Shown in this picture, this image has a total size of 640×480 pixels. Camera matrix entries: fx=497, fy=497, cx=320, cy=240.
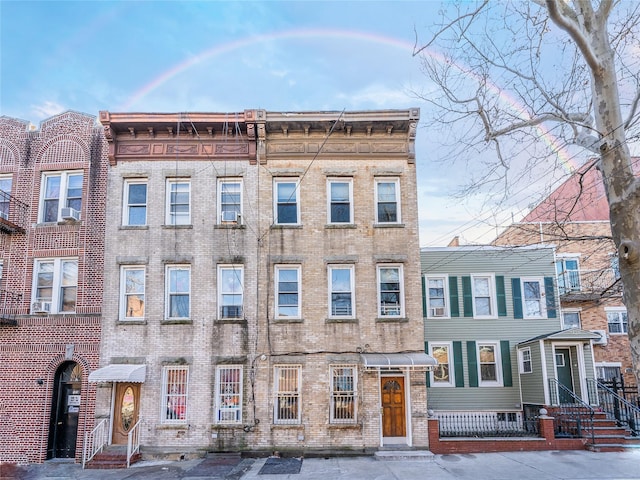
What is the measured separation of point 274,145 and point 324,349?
6.73 metres

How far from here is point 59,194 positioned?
53.6 feet

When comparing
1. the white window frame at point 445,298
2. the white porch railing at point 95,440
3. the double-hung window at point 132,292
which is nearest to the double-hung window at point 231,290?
the double-hung window at point 132,292

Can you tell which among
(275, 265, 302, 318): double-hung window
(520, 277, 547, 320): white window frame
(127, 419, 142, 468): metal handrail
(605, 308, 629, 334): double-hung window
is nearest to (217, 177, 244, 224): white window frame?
(275, 265, 302, 318): double-hung window

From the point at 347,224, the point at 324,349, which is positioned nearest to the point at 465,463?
the point at 324,349

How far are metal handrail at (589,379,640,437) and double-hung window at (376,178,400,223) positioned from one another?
8764 mm

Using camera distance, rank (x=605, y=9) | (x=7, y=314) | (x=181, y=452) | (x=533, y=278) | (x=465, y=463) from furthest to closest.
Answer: (x=533, y=278)
(x=7, y=314)
(x=181, y=452)
(x=465, y=463)
(x=605, y=9)

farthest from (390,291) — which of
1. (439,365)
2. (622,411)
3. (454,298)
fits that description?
(622,411)

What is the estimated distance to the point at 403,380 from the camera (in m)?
15.2

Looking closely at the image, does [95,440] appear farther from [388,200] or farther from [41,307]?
[388,200]

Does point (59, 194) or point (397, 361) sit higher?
point (59, 194)

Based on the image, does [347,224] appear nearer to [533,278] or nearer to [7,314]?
[533,278]

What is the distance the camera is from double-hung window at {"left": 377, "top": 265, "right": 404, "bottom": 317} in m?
15.5

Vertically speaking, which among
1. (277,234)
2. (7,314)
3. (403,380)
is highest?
(277,234)

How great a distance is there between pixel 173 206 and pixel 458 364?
39.4 ft
